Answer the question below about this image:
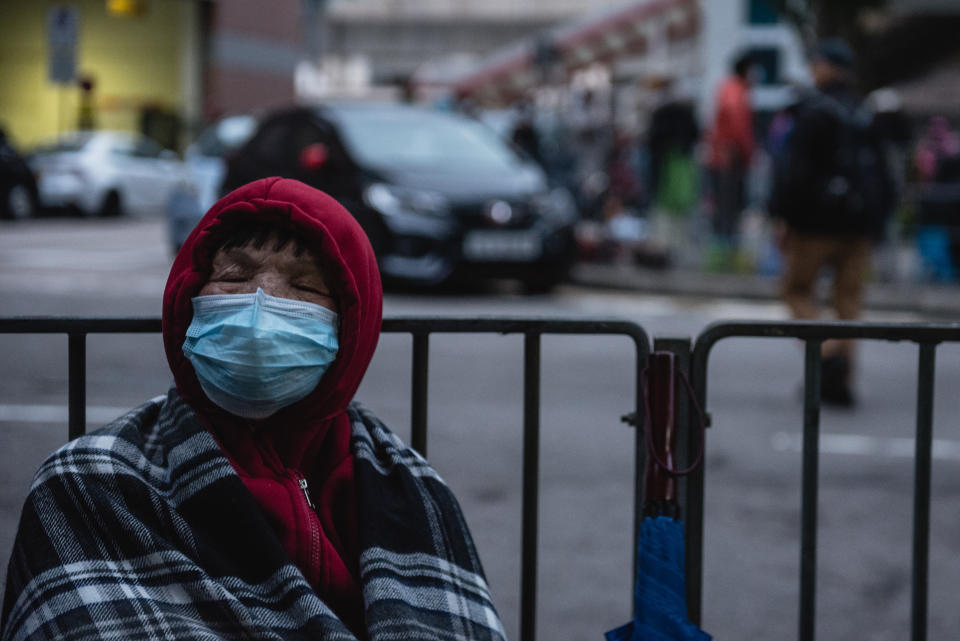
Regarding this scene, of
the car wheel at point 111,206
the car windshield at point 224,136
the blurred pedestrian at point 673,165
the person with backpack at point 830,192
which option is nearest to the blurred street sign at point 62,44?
the car windshield at point 224,136

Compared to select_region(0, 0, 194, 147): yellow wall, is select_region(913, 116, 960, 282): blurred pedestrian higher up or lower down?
lower down

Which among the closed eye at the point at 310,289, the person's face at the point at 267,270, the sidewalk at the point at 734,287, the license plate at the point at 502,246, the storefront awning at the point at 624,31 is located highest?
the storefront awning at the point at 624,31

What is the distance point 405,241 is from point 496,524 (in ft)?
20.5

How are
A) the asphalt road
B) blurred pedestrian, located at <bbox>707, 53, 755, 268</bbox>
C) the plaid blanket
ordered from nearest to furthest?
the plaid blanket < the asphalt road < blurred pedestrian, located at <bbox>707, 53, 755, 268</bbox>

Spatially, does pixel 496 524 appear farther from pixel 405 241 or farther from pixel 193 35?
pixel 193 35

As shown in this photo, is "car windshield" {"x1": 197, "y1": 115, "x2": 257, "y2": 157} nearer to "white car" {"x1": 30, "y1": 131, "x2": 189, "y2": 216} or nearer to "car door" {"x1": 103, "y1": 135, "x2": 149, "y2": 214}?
"white car" {"x1": 30, "y1": 131, "x2": 189, "y2": 216}

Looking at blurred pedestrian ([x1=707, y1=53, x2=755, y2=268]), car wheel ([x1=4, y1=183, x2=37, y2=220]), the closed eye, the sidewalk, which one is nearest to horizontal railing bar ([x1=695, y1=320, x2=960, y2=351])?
the closed eye

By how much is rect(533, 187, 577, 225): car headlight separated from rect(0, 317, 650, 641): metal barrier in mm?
8962

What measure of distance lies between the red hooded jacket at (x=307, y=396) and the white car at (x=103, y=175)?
2260cm

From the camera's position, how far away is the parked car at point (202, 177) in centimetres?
1459

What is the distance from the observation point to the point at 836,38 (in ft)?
53.8

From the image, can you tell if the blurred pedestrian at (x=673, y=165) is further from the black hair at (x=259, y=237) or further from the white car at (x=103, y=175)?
the black hair at (x=259, y=237)

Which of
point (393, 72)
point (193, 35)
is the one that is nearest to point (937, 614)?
point (193, 35)

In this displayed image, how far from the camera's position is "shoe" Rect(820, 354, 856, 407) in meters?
7.07
